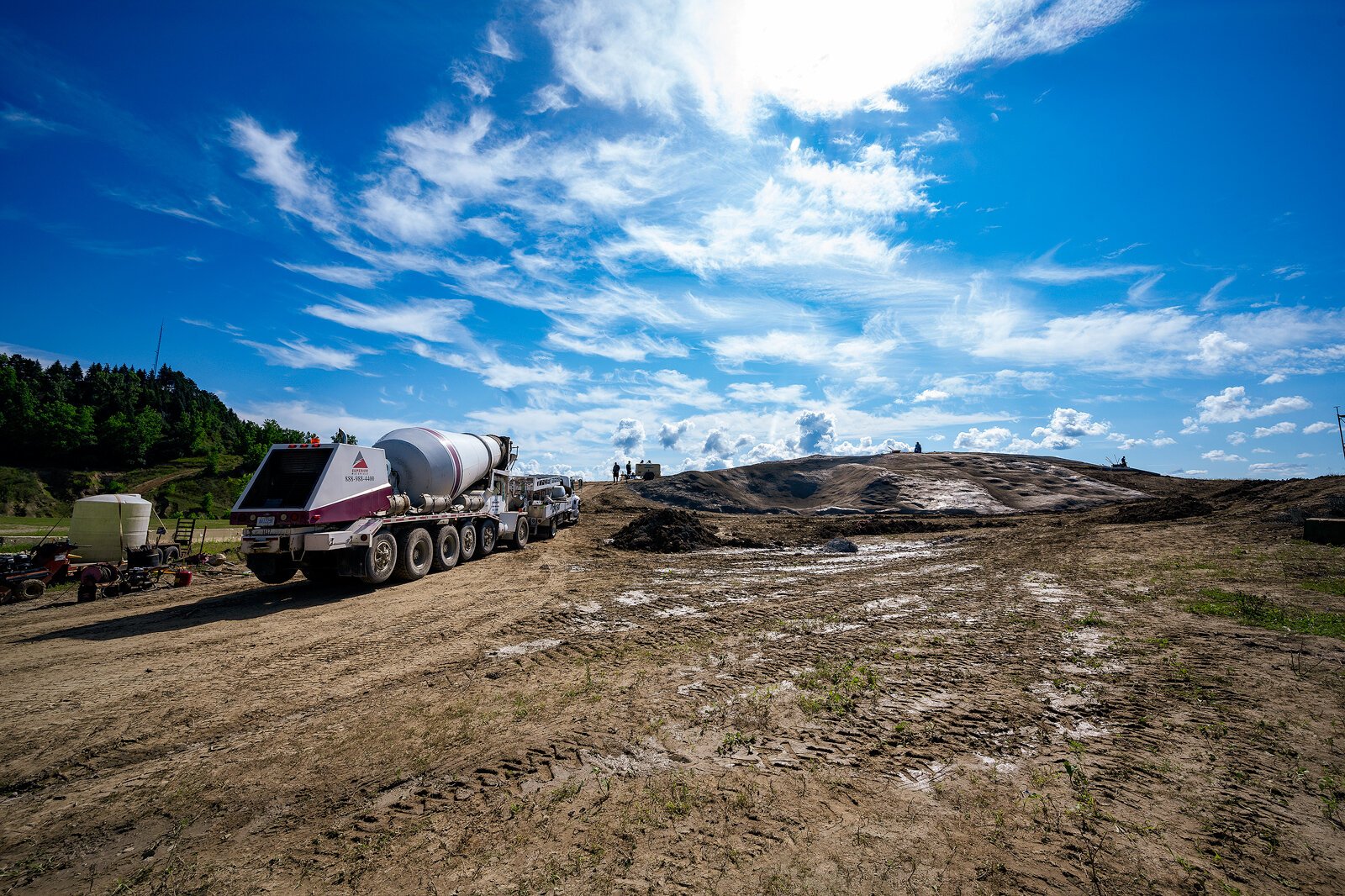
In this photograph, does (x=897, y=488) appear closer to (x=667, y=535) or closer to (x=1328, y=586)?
(x=667, y=535)

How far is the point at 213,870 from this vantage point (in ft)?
10.4

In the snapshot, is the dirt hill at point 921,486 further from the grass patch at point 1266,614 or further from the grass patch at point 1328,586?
the grass patch at point 1266,614

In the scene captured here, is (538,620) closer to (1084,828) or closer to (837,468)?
(1084,828)

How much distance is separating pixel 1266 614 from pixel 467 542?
17.2 meters

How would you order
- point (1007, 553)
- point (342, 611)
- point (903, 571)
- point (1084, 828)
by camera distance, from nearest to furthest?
point (1084, 828)
point (342, 611)
point (903, 571)
point (1007, 553)

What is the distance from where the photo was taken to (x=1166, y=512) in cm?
2509

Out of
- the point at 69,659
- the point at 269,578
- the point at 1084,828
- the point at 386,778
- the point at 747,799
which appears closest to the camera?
the point at 1084,828

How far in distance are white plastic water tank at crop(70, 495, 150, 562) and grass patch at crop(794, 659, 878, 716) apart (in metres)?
19.1

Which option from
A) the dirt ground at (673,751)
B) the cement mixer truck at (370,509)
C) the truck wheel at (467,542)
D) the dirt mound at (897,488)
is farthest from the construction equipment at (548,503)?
the dirt mound at (897,488)

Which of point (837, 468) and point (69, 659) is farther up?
point (837, 468)

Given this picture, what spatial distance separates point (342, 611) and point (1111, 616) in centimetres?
1339

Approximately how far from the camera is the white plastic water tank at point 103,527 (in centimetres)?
1541

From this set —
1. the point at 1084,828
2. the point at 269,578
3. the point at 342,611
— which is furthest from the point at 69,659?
the point at 1084,828

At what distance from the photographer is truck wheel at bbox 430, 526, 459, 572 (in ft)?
48.5
